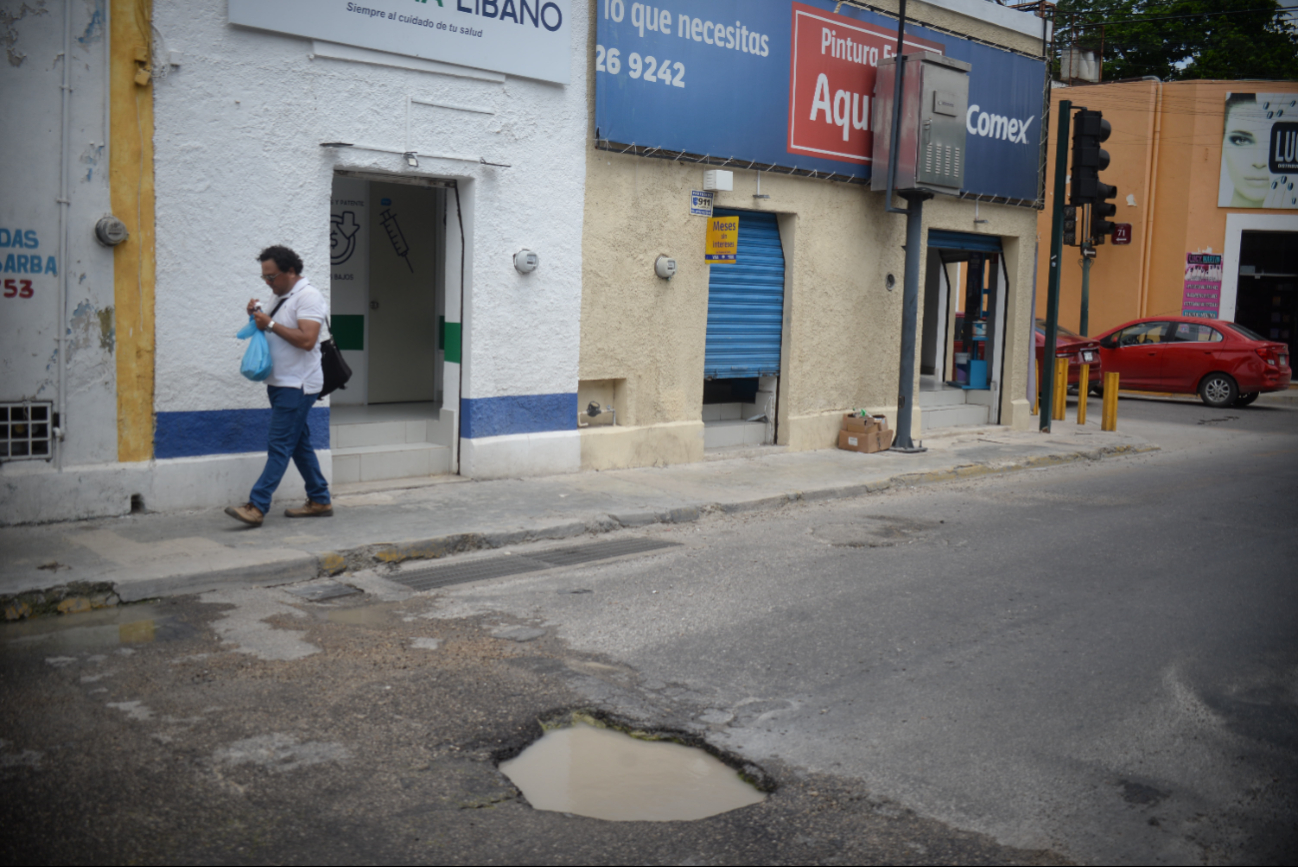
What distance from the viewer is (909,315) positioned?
12820 mm

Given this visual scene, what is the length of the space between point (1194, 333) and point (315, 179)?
1752cm

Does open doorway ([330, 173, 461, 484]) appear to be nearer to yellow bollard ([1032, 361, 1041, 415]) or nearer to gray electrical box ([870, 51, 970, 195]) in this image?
gray electrical box ([870, 51, 970, 195])

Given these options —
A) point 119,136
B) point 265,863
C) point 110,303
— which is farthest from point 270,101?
point 265,863

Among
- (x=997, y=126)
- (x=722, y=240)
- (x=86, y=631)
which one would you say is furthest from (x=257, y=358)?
A: (x=997, y=126)

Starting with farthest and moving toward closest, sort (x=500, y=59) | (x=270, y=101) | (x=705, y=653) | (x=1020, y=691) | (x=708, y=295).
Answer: (x=708, y=295), (x=500, y=59), (x=270, y=101), (x=705, y=653), (x=1020, y=691)

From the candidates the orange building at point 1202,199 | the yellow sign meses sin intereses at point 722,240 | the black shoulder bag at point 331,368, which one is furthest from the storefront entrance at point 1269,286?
the black shoulder bag at point 331,368

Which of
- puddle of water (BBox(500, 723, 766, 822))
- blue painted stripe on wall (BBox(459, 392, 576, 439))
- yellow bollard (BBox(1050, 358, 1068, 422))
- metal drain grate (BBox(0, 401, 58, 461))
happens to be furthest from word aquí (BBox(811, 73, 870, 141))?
puddle of water (BBox(500, 723, 766, 822))

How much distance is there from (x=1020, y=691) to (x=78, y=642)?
447 centimetres

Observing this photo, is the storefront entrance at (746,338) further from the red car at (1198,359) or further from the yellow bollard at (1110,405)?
the red car at (1198,359)

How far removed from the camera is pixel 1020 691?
200 inches

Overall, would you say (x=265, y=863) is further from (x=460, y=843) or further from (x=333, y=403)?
(x=333, y=403)

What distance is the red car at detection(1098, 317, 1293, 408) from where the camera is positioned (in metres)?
20.0

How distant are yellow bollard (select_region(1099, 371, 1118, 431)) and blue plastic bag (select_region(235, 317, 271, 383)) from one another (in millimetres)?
12312

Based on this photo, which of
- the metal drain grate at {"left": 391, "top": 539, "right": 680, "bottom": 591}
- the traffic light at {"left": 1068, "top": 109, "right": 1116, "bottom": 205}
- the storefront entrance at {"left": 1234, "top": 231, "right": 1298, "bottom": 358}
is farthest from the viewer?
the storefront entrance at {"left": 1234, "top": 231, "right": 1298, "bottom": 358}
